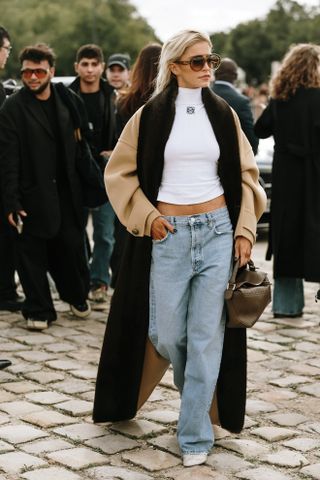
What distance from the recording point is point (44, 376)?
6.83 metres

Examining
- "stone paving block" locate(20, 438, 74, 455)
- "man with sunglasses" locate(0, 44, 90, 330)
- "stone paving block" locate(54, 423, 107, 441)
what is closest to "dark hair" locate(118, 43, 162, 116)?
"man with sunglasses" locate(0, 44, 90, 330)

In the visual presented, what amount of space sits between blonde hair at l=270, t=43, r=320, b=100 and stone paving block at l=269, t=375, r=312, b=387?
254cm

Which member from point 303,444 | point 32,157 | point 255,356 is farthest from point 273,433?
point 32,157

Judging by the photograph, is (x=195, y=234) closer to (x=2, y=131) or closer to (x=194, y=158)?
(x=194, y=158)

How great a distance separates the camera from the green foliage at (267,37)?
9069 centimetres

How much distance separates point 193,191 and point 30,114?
3.28 meters

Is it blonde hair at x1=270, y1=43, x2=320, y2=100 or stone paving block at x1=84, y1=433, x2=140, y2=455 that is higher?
blonde hair at x1=270, y1=43, x2=320, y2=100

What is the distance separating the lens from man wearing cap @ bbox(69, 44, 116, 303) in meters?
9.49

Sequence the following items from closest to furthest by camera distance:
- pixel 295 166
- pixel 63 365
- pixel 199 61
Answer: pixel 199 61 < pixel 63 365 < pixel 295 166

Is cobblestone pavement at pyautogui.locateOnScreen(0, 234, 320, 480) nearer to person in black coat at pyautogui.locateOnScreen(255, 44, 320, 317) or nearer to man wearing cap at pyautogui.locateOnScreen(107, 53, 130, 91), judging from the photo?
person in black coat at pyautogui.locateOnScreen(255, 44, 320, 317)

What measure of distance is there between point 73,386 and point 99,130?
343 centimetres

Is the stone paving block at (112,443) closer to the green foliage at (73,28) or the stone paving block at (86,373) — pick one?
the stone paving block at (86,373)

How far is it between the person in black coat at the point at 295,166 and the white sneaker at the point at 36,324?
1.88 meters

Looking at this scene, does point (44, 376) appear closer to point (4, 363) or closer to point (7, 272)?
point (4, 363)
